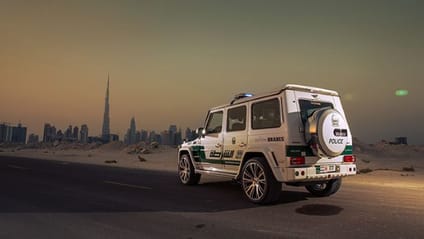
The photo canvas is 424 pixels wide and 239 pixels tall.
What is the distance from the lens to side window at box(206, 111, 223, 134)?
965cm

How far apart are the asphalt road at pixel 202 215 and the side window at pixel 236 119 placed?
1.91 meters

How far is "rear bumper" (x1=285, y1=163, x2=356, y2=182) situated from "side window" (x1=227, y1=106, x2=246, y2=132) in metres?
2.07

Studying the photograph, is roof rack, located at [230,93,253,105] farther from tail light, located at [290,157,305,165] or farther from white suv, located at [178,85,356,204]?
tail light, located at [290,157,305,165]

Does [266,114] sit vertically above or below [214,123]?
above

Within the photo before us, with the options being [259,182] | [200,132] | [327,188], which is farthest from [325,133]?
[200,132]

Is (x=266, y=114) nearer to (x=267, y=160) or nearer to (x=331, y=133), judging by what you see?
(x=267, y=160)

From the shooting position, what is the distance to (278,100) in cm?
740

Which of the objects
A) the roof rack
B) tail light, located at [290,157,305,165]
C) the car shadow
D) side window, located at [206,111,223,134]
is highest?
the roof rack

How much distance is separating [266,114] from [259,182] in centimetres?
167

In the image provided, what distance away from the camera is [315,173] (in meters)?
7.03

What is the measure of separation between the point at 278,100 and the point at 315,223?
2.97m

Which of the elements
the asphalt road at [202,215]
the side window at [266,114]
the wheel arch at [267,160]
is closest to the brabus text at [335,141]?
the side window at [266,114]

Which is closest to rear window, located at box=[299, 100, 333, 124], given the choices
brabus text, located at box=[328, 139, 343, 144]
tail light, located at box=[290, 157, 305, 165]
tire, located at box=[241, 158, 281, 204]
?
brabus text, located at box=[328, 139, 343, 144]

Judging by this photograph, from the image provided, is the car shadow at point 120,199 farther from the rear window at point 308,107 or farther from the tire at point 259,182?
the rear window at point 308,107
